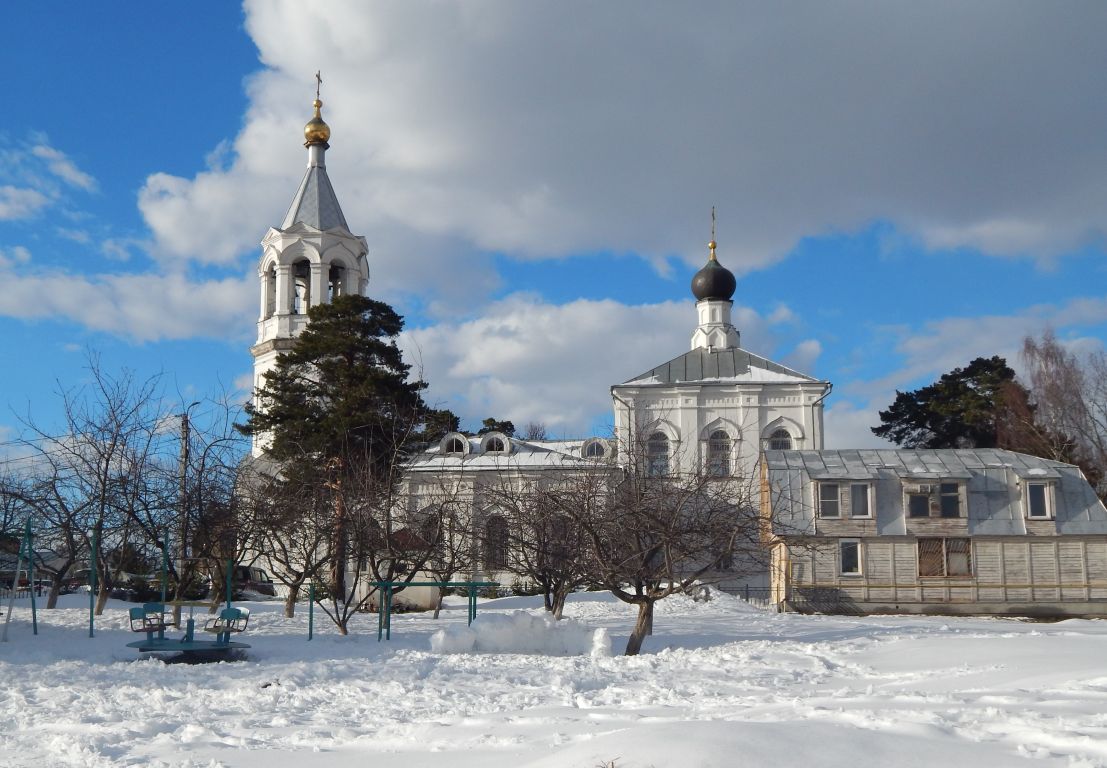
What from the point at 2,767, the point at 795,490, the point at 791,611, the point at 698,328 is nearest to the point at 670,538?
the point at 2,767

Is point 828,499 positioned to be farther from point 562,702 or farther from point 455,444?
point 562,702

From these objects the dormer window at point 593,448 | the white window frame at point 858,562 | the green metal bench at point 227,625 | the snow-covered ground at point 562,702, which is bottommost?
the snow-covered ground at point 562,702

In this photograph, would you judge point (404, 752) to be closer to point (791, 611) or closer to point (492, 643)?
point (492, 643)

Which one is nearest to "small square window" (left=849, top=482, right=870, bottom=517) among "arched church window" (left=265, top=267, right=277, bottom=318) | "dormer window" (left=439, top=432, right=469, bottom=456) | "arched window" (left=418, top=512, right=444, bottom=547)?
"arched window" (left=418, top=512, right=444, bottom=547)

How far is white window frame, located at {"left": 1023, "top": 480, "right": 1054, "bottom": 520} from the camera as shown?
3147 centimetres

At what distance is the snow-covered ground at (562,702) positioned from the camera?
7.59 m

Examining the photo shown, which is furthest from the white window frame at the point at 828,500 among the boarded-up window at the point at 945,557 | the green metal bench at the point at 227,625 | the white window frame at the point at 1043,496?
the green metal bench at the point at 227,625

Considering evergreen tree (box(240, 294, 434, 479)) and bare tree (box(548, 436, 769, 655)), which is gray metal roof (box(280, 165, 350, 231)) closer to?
evergreen tree (box(240, 294, 434, 479))

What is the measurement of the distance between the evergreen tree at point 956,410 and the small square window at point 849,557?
760 inches

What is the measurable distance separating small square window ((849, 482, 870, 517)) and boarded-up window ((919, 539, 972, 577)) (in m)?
1.82

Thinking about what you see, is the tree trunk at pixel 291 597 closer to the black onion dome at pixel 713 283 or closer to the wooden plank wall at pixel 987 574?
the wooden plank wall at pixel 987 574

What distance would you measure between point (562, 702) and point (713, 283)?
4076 cm

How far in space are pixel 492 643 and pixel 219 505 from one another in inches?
358

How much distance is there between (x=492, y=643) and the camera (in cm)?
1712
